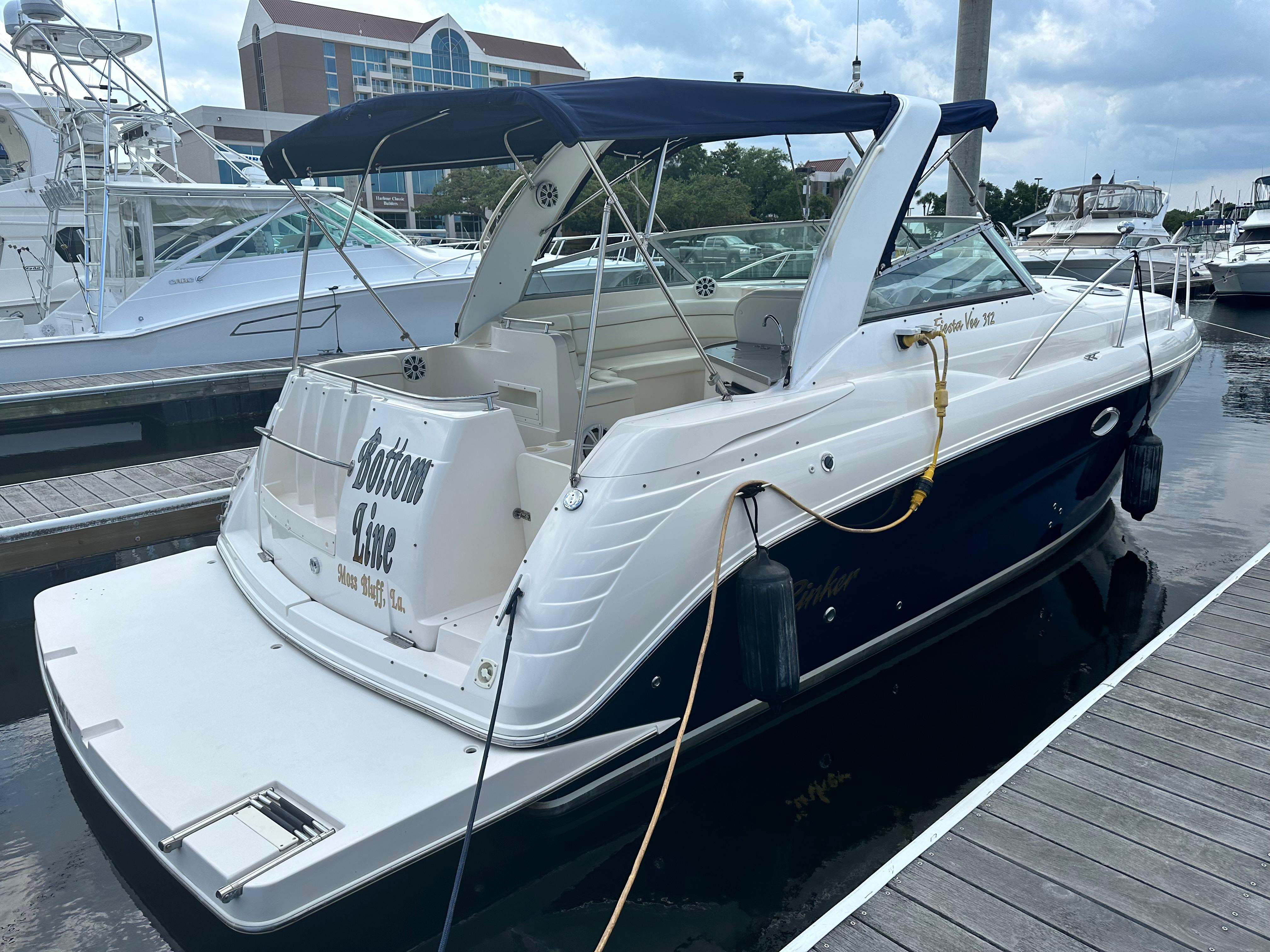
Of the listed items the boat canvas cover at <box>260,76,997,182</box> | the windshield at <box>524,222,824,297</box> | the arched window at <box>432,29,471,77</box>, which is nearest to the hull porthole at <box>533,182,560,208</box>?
the boat canvas cover at <box>260,76,997,182</box>

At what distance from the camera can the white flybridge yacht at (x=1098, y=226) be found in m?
19.0

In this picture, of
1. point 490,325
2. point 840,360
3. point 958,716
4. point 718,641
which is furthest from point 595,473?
point 958,716

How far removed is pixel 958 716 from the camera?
362 centimetres

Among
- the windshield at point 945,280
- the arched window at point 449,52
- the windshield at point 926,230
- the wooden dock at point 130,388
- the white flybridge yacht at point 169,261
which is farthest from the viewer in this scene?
the arched window at point 449,52

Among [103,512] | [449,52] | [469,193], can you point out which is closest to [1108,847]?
[103,512]

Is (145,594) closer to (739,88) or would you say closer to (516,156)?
(516,156)

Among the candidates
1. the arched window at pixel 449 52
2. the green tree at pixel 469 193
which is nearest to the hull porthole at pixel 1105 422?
the green tree at pixel 469 193

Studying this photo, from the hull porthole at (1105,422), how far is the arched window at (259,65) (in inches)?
2225

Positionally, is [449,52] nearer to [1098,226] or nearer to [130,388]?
[1098,226]

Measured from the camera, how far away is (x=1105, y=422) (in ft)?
14.3

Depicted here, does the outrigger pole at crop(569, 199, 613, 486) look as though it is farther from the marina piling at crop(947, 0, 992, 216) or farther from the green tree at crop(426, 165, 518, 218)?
the green tree at crop(426, 165, 518, 218)

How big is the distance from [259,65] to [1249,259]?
2038 inches

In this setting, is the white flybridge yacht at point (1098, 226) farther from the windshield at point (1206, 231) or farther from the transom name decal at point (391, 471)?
the transom name decal at point (391, 471)

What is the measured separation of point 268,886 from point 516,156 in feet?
9.86
